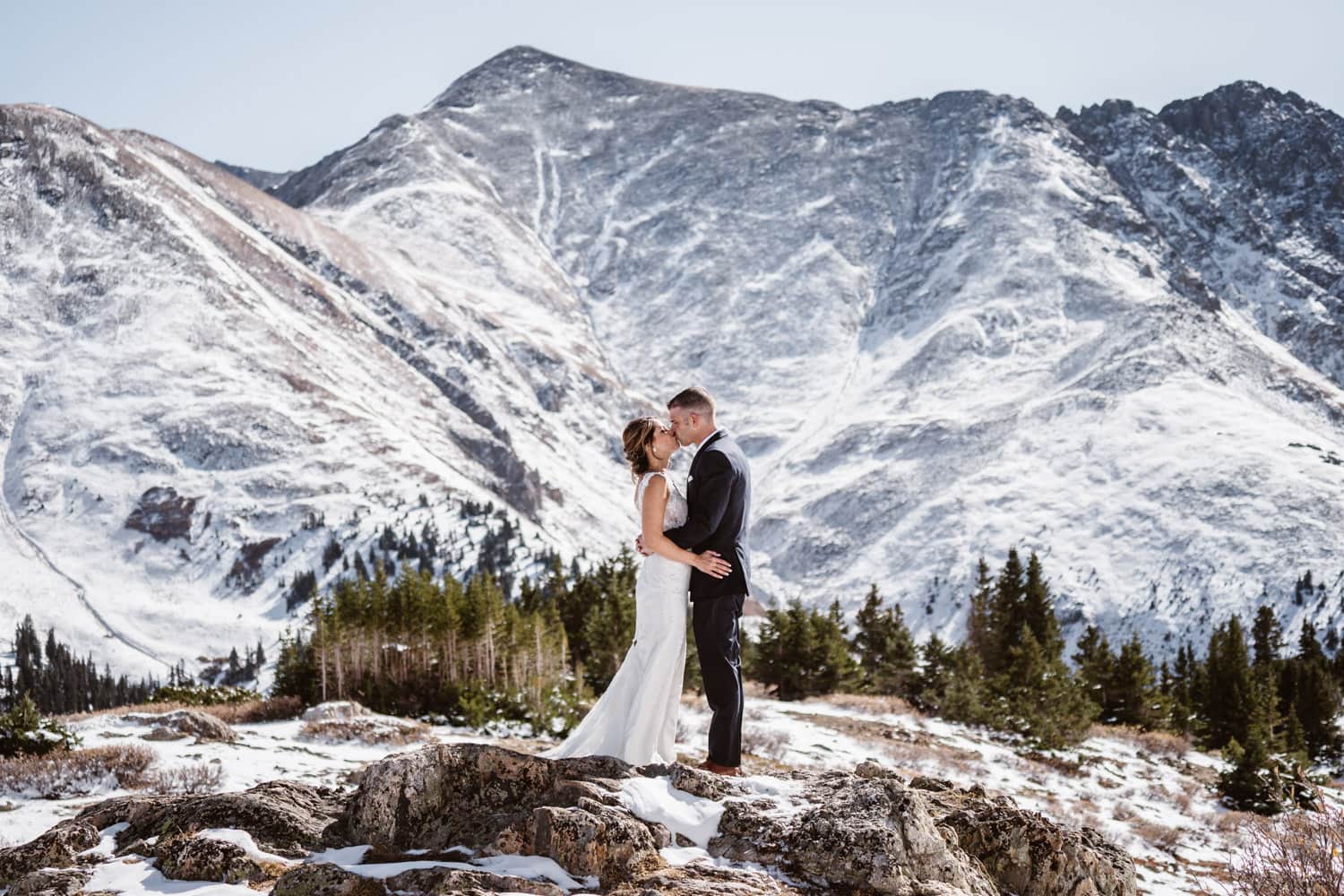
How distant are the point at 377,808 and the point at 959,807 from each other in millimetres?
6097

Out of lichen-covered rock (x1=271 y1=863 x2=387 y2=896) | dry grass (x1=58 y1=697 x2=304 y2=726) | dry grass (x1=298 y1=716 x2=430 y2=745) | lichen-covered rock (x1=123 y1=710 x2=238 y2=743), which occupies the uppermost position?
lichen-covered rock (x1=271 y1=863 x2=387 y2=896)

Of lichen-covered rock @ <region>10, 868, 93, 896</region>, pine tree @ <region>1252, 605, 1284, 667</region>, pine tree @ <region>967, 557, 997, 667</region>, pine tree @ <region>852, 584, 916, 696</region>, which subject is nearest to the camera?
lichen-covered rock @ <region>10, 868, 93, 896</region>

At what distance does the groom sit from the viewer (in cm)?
1262

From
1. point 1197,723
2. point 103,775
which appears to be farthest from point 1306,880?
point 1197,723

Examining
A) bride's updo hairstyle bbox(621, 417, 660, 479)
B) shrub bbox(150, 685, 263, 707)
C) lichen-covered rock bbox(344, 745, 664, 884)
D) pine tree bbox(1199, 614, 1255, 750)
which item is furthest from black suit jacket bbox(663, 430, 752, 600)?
pine tree bbox(1199, 614, 1255, 750)

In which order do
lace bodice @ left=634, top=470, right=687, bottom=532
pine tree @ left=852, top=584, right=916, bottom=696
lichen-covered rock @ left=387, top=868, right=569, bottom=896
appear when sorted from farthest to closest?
1. pine tree @ left=852, top=584, right=916, bottom=696
2. lace bodice @ left=634, top=470, right=687, bottom=532
3. lichen-covered rock @ left=387, top=868, right=569, bottom=896

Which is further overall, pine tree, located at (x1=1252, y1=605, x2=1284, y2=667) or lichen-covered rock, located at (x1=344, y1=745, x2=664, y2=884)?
pine tree, located at (x1=1252, y1=605, x2=1284, y2=667)

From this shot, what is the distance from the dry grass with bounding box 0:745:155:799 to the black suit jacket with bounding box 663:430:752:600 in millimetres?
14181

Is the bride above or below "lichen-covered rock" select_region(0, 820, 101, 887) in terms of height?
above

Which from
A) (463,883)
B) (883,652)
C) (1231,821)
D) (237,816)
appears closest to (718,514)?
(463,883)

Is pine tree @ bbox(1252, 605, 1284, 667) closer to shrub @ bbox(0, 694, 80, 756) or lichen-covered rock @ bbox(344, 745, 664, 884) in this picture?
shrub @ bbox(0, 694, 80, 756)

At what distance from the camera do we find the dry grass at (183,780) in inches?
830

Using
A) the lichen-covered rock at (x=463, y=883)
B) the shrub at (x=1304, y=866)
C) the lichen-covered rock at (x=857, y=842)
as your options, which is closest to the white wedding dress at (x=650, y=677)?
the lichen-covered rock at (x=857, y=842)

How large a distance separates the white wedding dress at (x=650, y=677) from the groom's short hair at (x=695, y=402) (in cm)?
86
